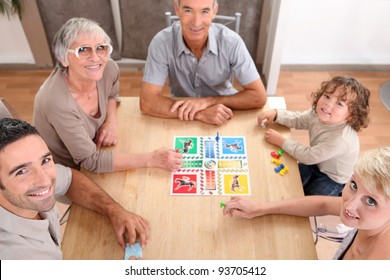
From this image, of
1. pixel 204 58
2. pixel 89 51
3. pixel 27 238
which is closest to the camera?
pixel 27 238

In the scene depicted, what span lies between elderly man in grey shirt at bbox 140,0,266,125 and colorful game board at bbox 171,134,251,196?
0.16 meters

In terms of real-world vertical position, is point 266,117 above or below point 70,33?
below

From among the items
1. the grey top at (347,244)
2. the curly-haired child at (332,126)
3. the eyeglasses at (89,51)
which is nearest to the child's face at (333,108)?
the curly-haired child at (332,126)

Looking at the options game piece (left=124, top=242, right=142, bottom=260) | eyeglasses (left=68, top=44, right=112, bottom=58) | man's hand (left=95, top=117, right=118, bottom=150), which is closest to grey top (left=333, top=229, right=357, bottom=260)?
game piece (left=124, top=242, right=142, bottom=260)

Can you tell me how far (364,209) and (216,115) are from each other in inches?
36.5

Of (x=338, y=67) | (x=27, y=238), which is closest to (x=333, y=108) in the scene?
(x=27, y=238)

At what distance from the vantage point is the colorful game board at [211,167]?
1.68 metres

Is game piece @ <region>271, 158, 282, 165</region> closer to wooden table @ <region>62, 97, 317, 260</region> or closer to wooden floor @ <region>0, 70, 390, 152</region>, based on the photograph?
wooden table @ <region>62, 97, 317, 260</region>

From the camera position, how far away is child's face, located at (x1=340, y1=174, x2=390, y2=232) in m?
1.26

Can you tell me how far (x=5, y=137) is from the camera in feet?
4.17

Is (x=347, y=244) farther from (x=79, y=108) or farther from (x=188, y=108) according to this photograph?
(x=79, y=108)

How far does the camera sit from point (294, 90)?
371cm

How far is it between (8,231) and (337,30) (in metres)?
3.50
